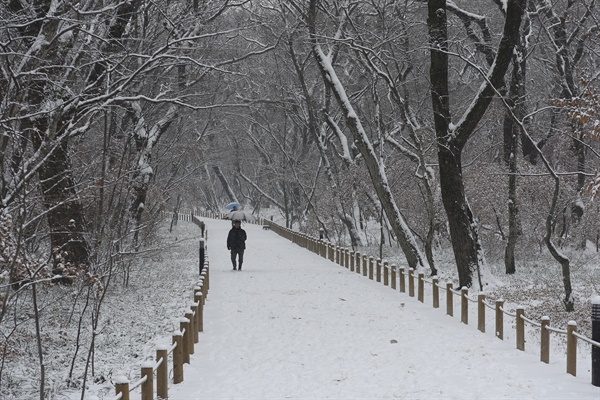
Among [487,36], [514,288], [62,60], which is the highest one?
[487,36]

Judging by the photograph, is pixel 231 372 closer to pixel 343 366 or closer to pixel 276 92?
pixel 343 366

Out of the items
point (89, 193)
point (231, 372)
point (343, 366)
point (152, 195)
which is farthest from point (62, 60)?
point (152, 195)

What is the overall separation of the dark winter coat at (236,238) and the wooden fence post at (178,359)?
13144 millimetres

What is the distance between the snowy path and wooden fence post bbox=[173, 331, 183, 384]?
14 cm

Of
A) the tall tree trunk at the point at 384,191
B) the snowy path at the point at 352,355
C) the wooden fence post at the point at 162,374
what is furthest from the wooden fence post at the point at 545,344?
the tall tree trunk at the point at 384,191

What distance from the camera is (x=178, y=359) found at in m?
9.41

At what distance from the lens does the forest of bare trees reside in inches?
428

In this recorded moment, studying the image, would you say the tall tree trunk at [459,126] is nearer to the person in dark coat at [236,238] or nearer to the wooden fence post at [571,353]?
the person in dark coat at [236,238]

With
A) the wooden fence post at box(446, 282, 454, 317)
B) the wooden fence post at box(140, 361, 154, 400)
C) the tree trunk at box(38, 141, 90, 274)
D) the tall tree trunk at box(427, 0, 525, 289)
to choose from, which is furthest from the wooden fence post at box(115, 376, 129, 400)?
the tall tree trunk at box(427, 0, 525, 289)

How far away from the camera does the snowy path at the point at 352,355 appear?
8859mm

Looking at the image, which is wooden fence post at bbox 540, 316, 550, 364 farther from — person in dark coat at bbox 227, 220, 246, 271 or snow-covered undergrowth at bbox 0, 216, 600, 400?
person in dark coat at bbox 227, 220, 246, 271

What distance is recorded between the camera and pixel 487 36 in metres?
21.4

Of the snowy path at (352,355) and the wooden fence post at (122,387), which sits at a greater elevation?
the wooden fence post at (122,387)

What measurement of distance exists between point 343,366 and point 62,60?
23.9 ft
